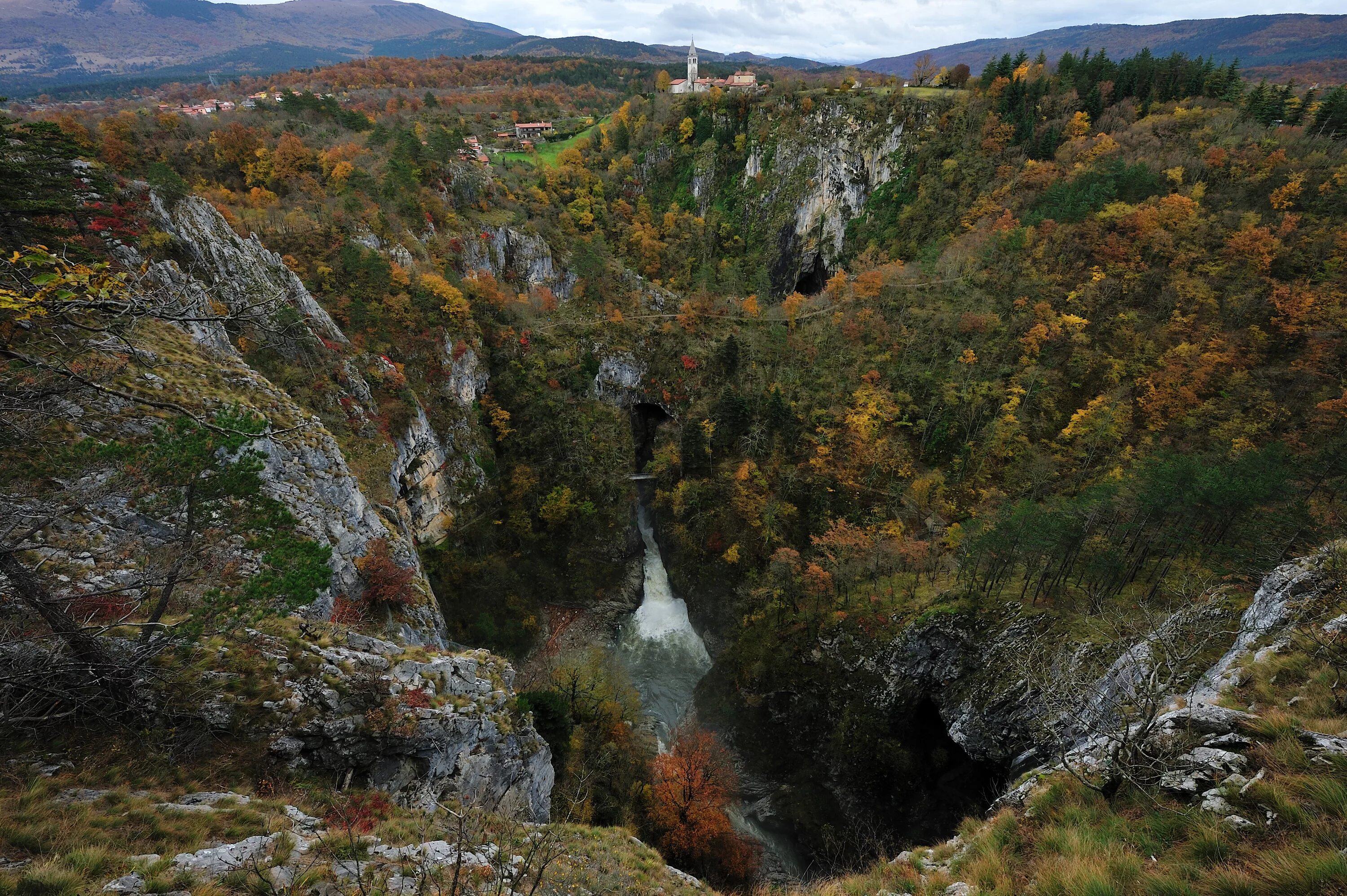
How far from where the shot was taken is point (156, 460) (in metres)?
15.3

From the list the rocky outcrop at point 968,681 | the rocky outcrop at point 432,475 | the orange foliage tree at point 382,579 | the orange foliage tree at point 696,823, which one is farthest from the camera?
the rocky outcrop at point 432,475

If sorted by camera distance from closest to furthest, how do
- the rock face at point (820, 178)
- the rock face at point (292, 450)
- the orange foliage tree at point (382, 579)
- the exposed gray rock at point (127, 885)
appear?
1. the exposed gray rock at point (127, 885)
2. the rock face at point (292, 450)
3. the orange foliage tree at point (382, 579)
4. the rock face at point (820, 178)

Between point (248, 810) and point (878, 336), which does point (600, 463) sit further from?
point (248, 810)

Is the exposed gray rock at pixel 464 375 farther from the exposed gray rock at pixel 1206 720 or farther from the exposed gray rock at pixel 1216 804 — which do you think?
the exposed gray rock at pixel 1216 804

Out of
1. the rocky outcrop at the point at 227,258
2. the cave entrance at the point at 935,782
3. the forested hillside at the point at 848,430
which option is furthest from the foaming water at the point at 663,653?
the rocky outcrop at the point at 227,258

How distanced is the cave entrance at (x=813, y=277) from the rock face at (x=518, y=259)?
33.6 meters

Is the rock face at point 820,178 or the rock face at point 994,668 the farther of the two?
the rock face at point 820,178

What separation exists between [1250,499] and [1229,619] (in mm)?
6798

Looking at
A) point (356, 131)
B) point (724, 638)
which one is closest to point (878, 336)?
point (724, 638)

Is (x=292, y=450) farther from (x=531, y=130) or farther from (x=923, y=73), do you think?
(x=923, y=73)

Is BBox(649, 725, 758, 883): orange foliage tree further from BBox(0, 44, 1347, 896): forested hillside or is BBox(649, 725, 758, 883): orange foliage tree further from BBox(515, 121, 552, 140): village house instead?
BBox(515, 121, 552, 140): village house

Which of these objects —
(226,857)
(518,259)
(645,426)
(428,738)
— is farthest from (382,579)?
(518,259)

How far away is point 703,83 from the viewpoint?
100 m

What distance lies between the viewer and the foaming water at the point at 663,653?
35000 millimetres
